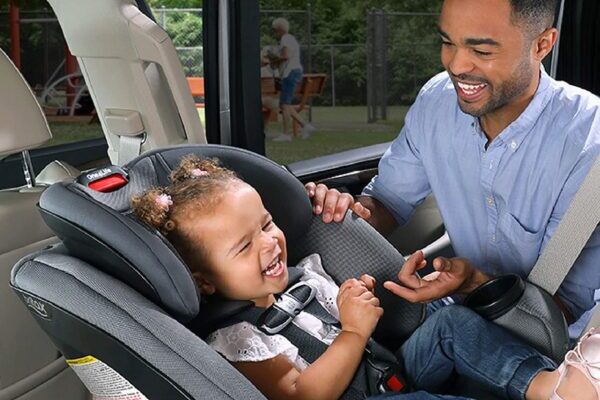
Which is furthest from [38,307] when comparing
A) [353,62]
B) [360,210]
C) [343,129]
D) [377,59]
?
[377,59]

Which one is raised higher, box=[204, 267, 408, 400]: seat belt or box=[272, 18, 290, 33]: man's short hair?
box=[204, 267, 408, 400]: seat belt

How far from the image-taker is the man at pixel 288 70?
26.7 feet

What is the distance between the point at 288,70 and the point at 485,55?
6.65m

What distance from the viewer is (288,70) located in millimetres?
8555

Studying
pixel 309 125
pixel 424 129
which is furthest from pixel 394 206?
pixel 309 125

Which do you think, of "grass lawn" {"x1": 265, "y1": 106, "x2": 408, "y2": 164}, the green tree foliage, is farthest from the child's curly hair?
"grass lawn" {"x1": 265, "y1": 106, "x2": 408, "y2": 164}

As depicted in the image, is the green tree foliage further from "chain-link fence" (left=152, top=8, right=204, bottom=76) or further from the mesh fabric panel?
the mesh fabric panel

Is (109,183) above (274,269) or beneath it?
above

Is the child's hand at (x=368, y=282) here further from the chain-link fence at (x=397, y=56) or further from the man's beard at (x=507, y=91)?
the chain-link fence at (x=397, y=56)

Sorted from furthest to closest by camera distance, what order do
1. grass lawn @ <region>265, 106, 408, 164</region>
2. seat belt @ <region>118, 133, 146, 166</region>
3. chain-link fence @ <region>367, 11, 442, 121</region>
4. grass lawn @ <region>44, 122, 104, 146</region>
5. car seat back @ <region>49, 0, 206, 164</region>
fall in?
1. chain-link fence @ <region>367, 11, 442, 121</region>
2. grass lawn @ <region>265, 106, 408, 164</region>
3. grass lawn @ <region>44, 122, 104, 146</region>
4. seat belt @ <region>118, 133, 146, 166</region>
5. car seat back @ <region>49, 0, 206, 164</region>

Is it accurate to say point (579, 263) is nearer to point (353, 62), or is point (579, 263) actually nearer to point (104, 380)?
Answer: point (104, 380)

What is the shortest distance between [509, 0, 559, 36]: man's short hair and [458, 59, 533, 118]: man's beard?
0.24 ft

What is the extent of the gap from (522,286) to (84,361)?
0.82 metres

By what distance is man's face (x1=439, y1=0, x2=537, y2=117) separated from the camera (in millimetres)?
1969
